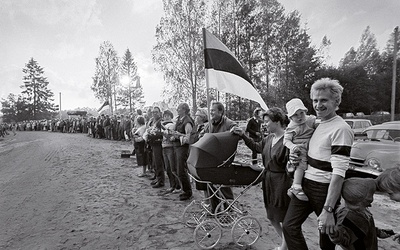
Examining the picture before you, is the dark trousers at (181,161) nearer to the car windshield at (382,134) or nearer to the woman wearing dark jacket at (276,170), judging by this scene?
the woman wearing dark jacket at (276,170)

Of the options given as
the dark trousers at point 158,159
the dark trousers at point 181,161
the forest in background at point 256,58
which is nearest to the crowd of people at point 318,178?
the dark trousers at point 181,161

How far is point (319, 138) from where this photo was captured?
80.4 inches

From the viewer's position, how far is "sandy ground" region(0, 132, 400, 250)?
135 inches

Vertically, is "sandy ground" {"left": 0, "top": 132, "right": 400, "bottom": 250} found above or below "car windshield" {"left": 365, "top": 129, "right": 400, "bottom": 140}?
below

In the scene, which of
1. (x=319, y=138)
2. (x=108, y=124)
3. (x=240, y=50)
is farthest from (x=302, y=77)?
(x=319, y=138)

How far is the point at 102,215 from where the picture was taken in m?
4.38

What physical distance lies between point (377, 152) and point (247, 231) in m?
4.85

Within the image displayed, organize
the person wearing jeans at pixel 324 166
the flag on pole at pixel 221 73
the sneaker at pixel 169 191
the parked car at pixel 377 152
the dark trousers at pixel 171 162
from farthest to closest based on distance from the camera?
the parked car at pixel 377 152
the sneaker at pixel 169 191
the dark trousers at pixel 171 162
the flag on pole at pixel 221 73
the person wearing jeans at pixel 324 166

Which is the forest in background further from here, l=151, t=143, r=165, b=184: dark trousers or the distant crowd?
l=151, t=143, r=165, b=184: dark trousers

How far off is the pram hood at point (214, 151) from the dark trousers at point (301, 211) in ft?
3.39

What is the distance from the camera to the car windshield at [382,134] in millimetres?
6825

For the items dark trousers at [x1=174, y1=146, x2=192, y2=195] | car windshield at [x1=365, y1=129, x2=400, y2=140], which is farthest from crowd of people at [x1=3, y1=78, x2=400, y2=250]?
car windshield at [x1=365, y1=129, x2=400, y2=140]

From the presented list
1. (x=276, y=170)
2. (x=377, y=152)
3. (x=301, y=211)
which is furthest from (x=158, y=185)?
(x=377, y=152)

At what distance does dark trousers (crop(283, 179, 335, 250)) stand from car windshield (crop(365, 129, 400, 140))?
6.38 m
